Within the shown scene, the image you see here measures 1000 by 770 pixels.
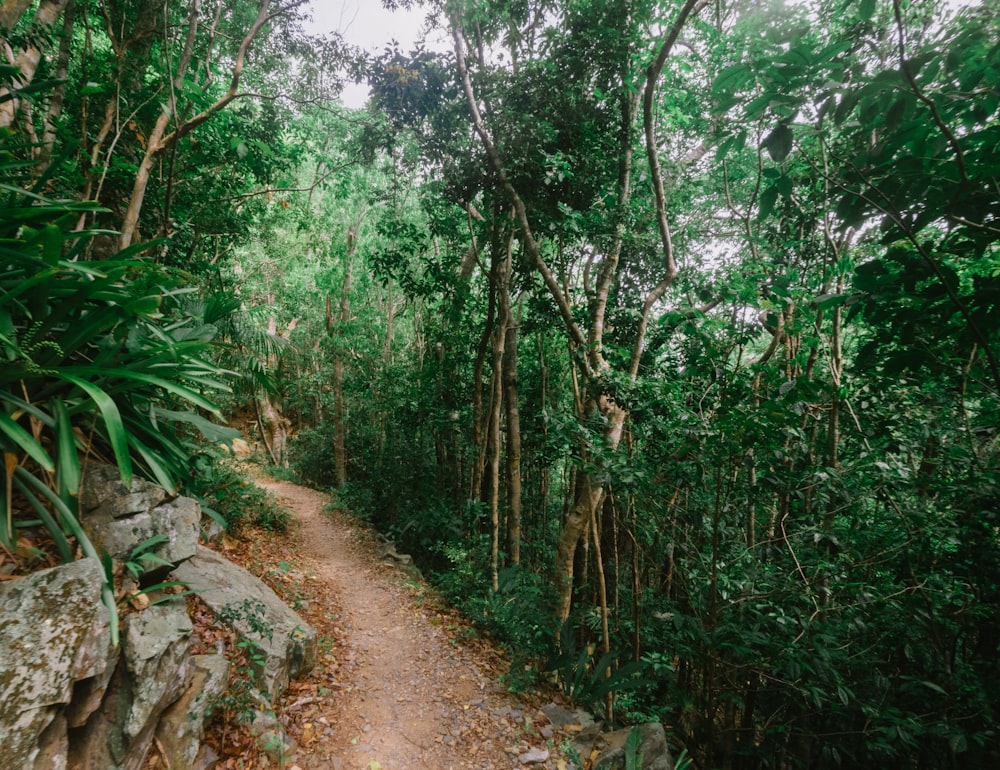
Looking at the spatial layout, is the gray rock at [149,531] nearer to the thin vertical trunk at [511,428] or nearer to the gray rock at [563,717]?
the gray rock at [563,717]

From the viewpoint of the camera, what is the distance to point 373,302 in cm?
1503

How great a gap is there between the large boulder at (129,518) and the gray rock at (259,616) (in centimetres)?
52

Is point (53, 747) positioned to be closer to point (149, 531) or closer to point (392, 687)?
point (149, 531)

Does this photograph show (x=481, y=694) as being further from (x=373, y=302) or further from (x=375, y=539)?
(x=373, y=302)

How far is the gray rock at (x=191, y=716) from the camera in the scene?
2.57m

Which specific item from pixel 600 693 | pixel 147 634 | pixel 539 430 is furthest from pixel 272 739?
pixel 539 430

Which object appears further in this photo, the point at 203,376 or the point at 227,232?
the point at 227,232

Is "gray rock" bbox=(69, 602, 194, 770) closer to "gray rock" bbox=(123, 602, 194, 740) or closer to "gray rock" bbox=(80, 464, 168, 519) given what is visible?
"gray rock" bbox=(123, 602, 194, 740)

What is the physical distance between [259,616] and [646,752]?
11.5ft

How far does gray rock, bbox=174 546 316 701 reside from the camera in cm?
353

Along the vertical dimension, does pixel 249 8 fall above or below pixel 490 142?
above

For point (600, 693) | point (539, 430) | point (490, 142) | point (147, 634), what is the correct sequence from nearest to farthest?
1. point (147, 634)
2. point (600, 693)
3. point (490, 142)
4. point (539, 430)

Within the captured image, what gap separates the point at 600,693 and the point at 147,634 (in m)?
3.95

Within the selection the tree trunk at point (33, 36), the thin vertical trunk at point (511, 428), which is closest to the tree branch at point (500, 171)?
the thin vertical trunk at point (511, 428)
